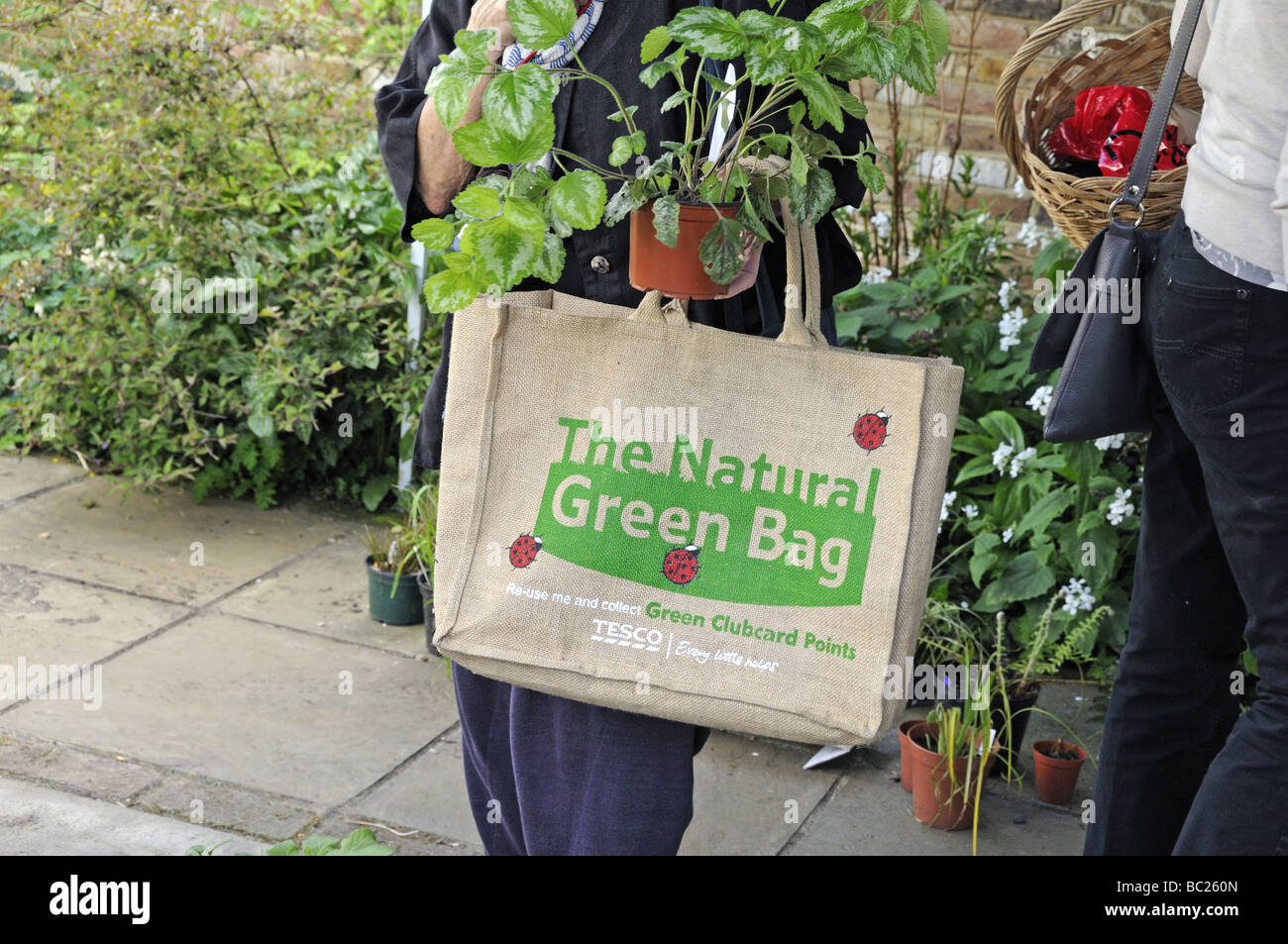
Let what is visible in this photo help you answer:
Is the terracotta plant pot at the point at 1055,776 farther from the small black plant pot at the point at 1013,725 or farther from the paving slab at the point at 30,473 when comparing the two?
the paving slab at the point at 30,473

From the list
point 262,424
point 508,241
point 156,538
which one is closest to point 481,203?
point 508,241

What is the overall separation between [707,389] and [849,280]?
330mm

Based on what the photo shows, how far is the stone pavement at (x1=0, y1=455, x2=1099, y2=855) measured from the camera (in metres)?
2.66

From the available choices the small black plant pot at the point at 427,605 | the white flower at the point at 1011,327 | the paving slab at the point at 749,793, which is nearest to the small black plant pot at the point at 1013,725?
the paving slab at the point at 749,793

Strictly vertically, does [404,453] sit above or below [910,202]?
below

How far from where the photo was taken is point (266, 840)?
2.57 m

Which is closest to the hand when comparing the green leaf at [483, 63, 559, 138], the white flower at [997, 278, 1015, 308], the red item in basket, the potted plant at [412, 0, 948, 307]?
the potted plant at [412, 0, 948, 307]

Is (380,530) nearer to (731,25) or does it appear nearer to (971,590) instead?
(971,590)

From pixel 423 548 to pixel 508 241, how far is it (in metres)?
2.05

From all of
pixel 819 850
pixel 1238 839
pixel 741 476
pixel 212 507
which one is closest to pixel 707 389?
pixel 741 476

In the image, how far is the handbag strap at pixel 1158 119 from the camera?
1866mm

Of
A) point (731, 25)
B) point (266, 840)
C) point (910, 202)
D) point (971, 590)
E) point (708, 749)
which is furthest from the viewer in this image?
point (910, 202)

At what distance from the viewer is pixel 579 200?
1.44 m

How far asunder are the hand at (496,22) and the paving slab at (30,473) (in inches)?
122
